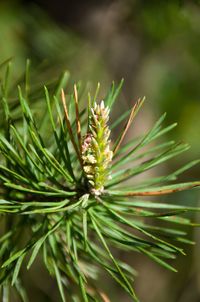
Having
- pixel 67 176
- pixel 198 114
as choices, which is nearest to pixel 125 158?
pixel 67 176

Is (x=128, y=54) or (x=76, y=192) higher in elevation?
(x=128, y=54)

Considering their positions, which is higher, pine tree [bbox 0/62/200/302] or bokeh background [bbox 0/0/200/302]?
bokeh background [bbox 0/0/200/302]

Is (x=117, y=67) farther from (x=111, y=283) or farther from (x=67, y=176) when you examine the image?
(x=67, y=176)

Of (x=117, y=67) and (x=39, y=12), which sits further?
(x=117, y=67)

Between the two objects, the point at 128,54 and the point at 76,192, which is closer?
the point at 76,192

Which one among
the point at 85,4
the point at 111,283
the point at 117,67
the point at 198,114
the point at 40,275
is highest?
the point at 85,4

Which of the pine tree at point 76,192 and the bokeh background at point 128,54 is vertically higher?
the bokeh background at point 128,54

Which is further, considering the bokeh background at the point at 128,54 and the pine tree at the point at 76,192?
the bokeh background at the point at 128,54

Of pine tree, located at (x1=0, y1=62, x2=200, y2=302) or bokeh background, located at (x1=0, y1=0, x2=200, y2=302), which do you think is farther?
bokeh background, located at (x1=0, y1=0, x2=200, y2=302)
